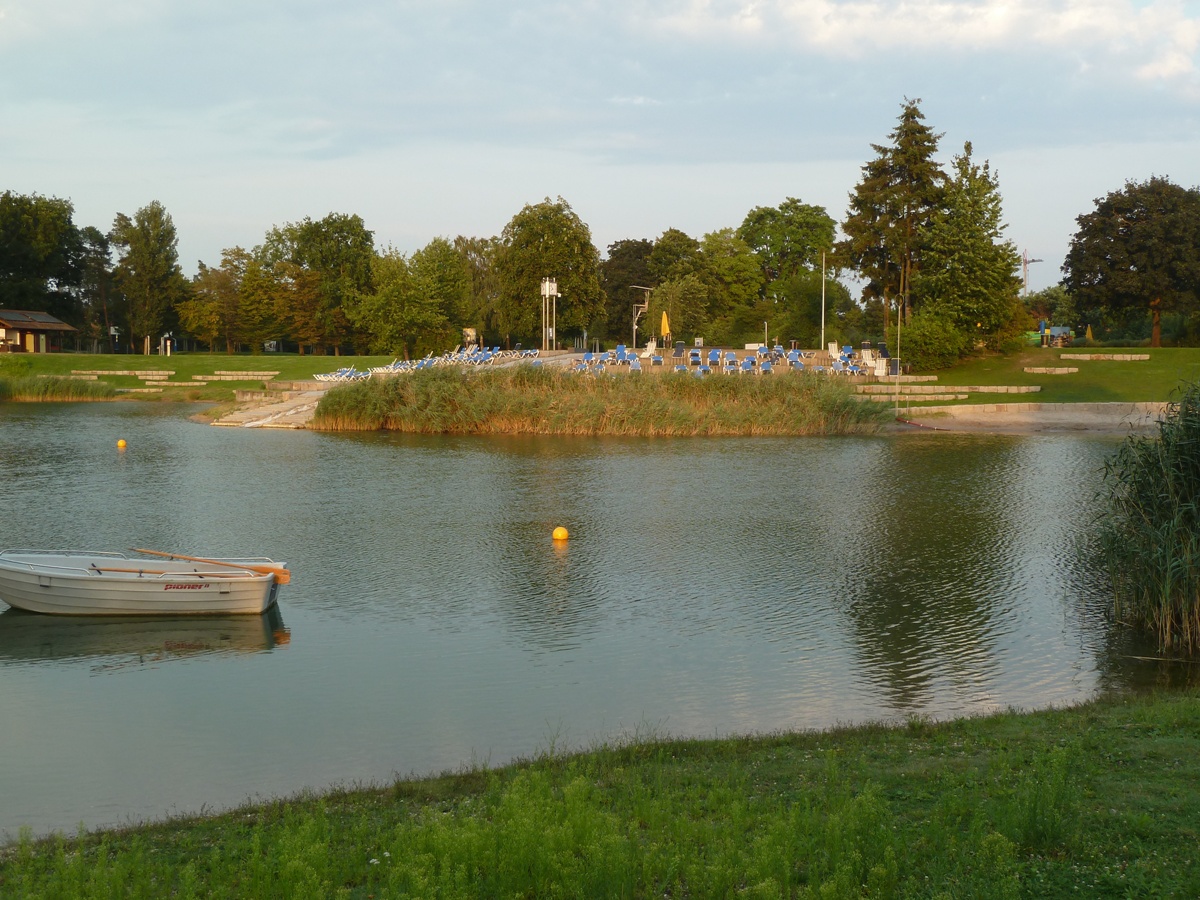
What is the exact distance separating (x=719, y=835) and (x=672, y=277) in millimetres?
80829

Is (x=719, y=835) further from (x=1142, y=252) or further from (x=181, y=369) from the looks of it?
(x=181, y=369)

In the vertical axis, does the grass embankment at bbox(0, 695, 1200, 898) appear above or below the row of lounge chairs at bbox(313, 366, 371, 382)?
below

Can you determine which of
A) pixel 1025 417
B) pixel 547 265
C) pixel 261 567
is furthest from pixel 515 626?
pixel 547 265

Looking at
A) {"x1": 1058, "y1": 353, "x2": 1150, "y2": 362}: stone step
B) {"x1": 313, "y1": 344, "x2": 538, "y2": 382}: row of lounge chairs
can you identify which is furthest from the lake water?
{"x1": 1058, "y1": 353, "x2": 1150, "y2": 362}: stone step

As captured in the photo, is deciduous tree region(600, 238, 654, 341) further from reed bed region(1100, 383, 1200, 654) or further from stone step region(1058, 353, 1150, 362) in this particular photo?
reed bed region(1100, 383, 1200, 654)

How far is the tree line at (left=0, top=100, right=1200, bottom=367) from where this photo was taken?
54375mm

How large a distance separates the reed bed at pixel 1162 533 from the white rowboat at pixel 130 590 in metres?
10.5

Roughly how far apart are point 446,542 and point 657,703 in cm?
898

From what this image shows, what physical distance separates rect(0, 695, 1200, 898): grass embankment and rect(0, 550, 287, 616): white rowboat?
651cm

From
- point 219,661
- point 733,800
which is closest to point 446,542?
point 219,661

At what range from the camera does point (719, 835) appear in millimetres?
6074

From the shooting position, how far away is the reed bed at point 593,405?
3850 centimetres

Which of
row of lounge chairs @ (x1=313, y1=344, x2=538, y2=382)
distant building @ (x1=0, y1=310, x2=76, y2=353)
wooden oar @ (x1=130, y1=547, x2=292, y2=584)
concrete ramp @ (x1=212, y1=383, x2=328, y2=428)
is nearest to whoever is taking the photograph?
wooden oar @ (x1=130, y1=547, x2=292, y2=584)

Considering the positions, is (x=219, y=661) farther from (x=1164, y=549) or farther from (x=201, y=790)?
(x=1164, y=549)
